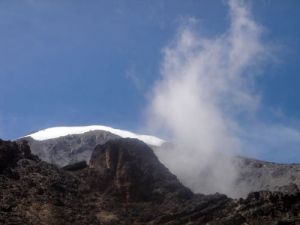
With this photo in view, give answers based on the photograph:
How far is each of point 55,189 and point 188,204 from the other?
12.7 metres

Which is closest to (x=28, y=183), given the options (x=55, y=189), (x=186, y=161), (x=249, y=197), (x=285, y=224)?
(x=55, y=189)

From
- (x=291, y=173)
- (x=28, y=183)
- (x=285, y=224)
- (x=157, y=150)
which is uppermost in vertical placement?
(x=157, y=150)

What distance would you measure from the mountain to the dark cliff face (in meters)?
39.9

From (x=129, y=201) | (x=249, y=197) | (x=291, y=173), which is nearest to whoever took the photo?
(x=249, y=197)

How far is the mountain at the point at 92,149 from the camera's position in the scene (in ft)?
348

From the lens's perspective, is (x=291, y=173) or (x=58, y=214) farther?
(x=291, y=173)

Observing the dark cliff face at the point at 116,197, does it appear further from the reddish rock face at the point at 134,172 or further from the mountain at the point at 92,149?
the mountain at the point at 92,149

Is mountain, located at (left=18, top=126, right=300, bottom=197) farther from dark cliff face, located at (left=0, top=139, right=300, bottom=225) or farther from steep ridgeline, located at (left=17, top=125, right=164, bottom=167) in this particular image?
dark cliff face, located at (left=0, top=139, right=300, bottom=225)

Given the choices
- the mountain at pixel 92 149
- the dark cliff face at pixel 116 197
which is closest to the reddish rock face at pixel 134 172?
the dark cliff face at pixel 116 197

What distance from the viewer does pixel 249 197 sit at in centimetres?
4925

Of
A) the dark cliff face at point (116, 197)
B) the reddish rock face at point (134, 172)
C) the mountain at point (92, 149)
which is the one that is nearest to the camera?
the dark cliff face at point (116, 197)

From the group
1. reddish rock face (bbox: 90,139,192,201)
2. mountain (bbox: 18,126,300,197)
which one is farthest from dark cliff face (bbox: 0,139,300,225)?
mountain (bbox: 18,126,300,197)

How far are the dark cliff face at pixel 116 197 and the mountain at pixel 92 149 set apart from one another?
39.9 metres

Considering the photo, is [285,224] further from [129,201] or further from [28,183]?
[28,183]
